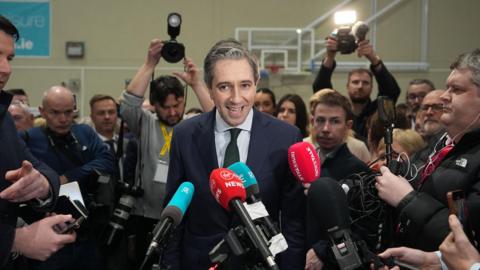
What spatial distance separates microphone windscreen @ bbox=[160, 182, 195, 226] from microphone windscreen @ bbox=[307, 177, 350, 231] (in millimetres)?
397

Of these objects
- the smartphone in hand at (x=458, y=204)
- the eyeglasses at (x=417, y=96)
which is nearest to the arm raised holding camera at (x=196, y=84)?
the smartphone in hand at (x=458, y=204)

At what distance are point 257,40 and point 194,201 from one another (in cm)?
634

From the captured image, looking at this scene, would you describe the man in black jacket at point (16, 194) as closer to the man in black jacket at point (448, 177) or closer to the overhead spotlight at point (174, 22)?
the man in black jacket at point (448, 177)

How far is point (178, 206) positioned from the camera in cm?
155

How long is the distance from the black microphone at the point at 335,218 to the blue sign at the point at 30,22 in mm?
7220

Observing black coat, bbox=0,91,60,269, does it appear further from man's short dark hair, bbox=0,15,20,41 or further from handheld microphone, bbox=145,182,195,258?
handheld microphone, bbox=145,182,195,258

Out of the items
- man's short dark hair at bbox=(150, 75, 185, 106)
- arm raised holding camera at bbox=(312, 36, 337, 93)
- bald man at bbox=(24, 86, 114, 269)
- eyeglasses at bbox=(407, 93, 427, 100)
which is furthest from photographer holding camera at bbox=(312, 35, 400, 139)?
bald man at bbox=(24, 86, 114, 269)

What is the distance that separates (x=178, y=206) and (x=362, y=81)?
3.49m

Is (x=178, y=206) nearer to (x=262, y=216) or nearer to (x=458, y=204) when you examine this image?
(x=262, y=216)

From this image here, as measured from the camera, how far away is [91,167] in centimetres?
377

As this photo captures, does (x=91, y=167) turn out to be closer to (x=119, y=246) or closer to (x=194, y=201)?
(x=119, y=246)

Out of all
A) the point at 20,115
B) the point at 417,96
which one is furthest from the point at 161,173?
the point at 417,96

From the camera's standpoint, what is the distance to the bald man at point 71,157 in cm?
356

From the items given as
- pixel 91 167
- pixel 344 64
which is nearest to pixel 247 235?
pixel 91 167
